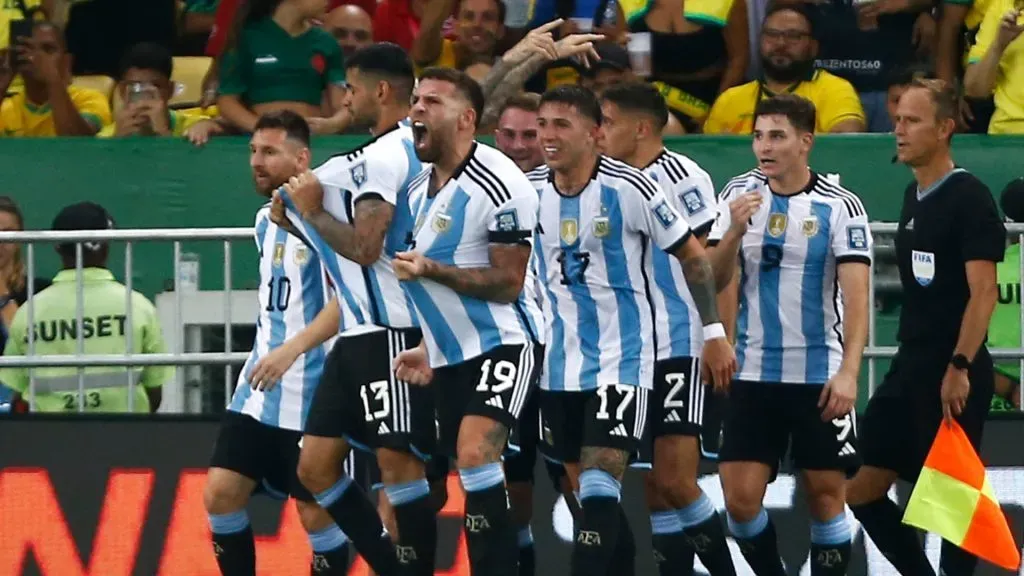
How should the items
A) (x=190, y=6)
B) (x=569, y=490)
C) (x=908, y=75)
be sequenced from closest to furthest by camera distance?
(x=569, y=490), (x=908, y=75), (x=190, y=6)

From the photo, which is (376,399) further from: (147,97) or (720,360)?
(147,97)

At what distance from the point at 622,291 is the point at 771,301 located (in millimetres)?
804

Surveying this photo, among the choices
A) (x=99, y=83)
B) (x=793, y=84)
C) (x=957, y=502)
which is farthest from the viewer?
(x=99, y=83)

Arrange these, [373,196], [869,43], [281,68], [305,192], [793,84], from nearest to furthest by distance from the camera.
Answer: [305,192], [373,196], [793,84], [281,68], [869,43]

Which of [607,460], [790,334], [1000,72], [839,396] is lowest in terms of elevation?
[607,460]

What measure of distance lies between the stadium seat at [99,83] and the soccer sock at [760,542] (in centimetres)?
553

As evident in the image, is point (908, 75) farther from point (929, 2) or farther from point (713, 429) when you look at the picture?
point (713, 429)

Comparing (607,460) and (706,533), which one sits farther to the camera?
(706,533)

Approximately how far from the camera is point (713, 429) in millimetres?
10586

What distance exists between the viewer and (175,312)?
37.1ft

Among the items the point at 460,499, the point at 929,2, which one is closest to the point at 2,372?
the point at 460,499

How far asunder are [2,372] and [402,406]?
2.97m

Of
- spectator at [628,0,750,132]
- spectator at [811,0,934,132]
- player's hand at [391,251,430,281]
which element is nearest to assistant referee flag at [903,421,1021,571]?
player's hand at [391,251,430,281]

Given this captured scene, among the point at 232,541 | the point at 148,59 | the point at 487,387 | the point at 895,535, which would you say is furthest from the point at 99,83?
the point at 895,535
